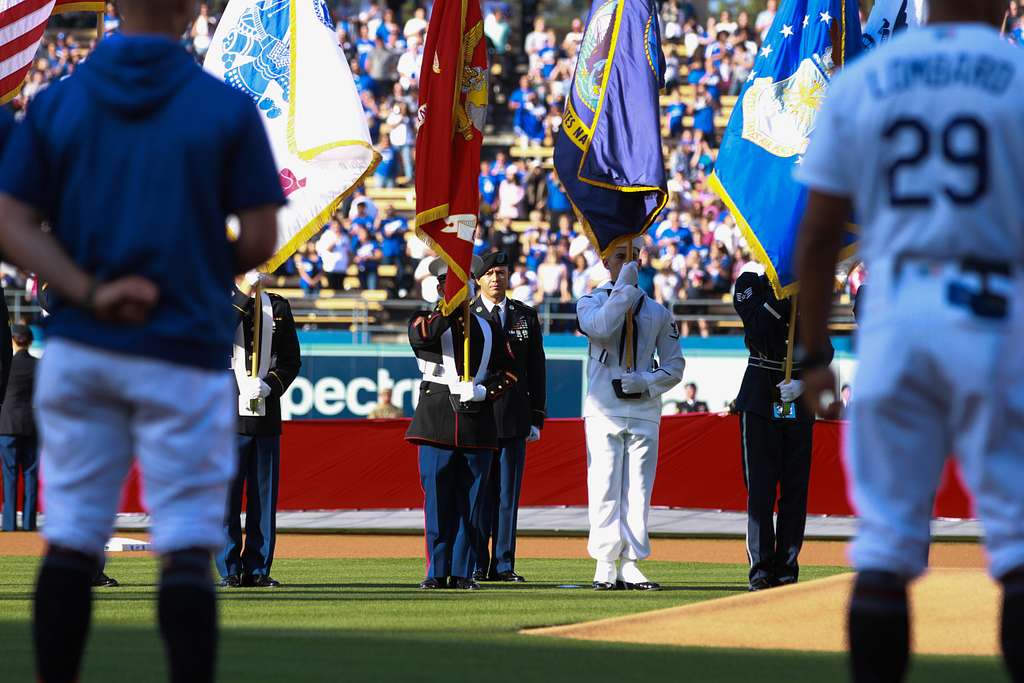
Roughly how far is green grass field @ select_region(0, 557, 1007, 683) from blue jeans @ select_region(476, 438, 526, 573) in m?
0.40

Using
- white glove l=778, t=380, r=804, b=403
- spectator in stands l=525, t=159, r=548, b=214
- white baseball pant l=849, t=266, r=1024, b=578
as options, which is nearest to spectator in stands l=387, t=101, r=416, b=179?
spectator in stands l=525, t=159, r=548, b=214

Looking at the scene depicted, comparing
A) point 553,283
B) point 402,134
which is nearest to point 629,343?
point 553,283

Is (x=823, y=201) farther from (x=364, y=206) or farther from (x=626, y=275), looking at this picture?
(x=364, y=206)

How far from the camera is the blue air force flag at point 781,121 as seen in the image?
12.2 metres

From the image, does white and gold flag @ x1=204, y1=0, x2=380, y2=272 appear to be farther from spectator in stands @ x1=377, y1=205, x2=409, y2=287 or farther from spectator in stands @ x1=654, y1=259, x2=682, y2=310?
spectator in stands @ x1=377, y1=205, x2=409, y2=287

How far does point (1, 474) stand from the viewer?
19938 mm

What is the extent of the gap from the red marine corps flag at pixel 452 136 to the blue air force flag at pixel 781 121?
175cm

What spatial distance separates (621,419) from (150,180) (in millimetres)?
7978

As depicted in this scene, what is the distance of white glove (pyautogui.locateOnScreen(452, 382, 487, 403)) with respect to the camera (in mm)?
12352

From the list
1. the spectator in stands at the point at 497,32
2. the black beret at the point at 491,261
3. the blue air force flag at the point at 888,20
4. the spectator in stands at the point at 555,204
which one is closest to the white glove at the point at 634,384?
the black beret at the point at 491,261

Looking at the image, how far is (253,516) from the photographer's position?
40.0 feet

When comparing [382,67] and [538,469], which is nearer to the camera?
[538,469]

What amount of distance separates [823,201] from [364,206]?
86.8ft

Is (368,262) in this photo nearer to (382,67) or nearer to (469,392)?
(382,67)
